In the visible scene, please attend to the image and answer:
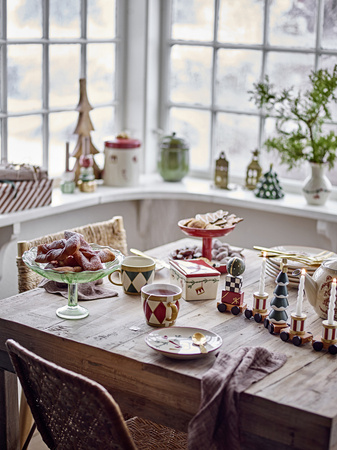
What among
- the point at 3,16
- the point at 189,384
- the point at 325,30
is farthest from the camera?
the point at 325,30

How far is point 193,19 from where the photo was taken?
389 cm

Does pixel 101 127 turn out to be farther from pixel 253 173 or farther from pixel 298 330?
pixel 298 330

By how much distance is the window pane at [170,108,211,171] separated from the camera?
13.1ft

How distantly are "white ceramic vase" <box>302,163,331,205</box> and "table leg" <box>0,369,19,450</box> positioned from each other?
1.77 metres

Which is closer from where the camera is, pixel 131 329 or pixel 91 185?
pixel 131 329

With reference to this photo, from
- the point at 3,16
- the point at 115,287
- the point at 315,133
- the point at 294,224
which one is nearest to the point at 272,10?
the point at 315,133

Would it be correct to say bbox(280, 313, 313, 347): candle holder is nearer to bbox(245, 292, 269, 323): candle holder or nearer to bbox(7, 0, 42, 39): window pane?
bbox(245, 292, 269, 323): candle holder

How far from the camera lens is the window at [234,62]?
3561 mm

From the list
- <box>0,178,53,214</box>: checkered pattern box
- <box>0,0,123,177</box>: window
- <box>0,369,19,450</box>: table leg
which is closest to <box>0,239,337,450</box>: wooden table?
<box>0,369,19,450</box>: table leg

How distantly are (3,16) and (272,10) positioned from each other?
1.28 m

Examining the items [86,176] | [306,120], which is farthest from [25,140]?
[306,120]

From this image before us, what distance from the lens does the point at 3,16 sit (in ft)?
10.7

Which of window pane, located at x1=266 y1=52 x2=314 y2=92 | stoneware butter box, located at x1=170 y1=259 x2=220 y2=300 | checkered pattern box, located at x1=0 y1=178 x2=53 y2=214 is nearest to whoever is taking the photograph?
stoneware butter box, located at x1=170 y1=259 x2=220 y2=300

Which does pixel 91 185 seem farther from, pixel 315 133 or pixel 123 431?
pixel 123 431
